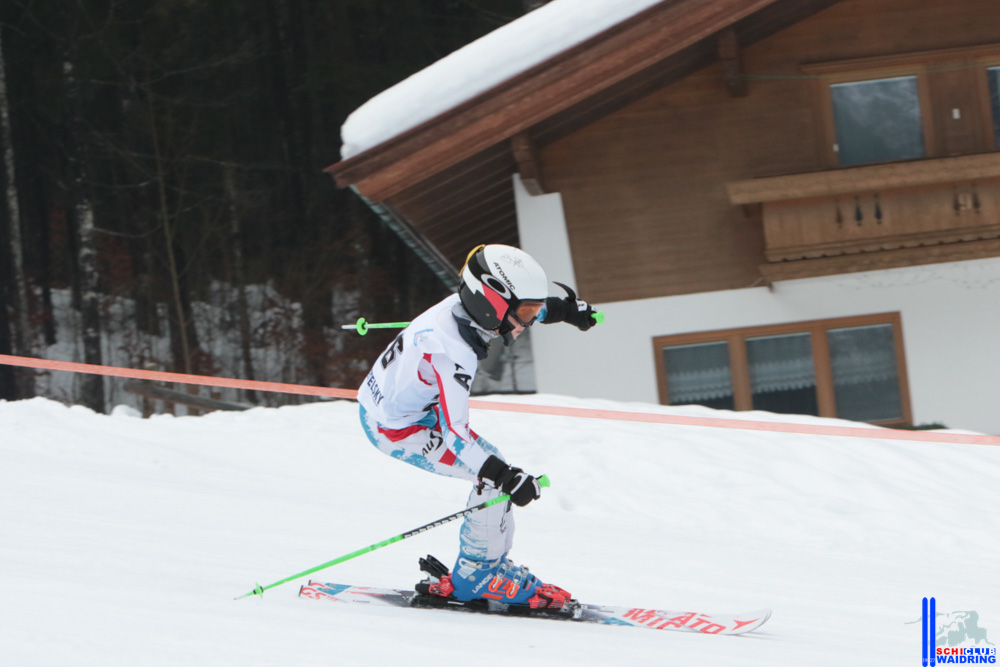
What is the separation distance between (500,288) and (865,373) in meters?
7.71

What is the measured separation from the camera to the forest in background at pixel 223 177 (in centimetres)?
1997

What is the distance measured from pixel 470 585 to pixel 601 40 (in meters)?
6.10

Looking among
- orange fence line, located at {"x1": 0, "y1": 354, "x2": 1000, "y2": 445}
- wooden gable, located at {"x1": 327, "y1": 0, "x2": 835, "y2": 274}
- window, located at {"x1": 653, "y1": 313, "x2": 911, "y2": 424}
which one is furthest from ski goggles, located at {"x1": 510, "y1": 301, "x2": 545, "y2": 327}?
window, located at {"x1": 653, "y1": 313, "x2": 911, "y2": 424}

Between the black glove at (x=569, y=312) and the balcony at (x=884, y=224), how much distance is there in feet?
18.2

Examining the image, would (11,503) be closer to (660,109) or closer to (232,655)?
(232,655)

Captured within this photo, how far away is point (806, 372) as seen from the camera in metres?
10.6

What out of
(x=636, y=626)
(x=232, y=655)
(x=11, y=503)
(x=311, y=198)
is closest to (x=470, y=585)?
(x=636, y=626)

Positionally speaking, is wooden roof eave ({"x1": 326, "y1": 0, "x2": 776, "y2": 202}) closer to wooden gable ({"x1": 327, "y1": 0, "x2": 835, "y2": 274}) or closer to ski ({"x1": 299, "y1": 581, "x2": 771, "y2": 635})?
wooden gable ({"x1": 327, "y1": 0, "x2": 835, "y2": 274})

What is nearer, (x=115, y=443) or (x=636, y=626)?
(x=636, y=626)

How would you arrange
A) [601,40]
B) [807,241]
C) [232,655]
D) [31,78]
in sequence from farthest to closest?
[31,78] < [807,241] < [601,40] < [232,655]

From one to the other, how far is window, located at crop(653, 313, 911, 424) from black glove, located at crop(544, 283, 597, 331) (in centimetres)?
601

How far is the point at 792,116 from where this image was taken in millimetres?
10445

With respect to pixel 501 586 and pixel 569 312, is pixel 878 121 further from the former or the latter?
pixel 501 586

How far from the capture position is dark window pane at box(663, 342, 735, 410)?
10.6 meters
